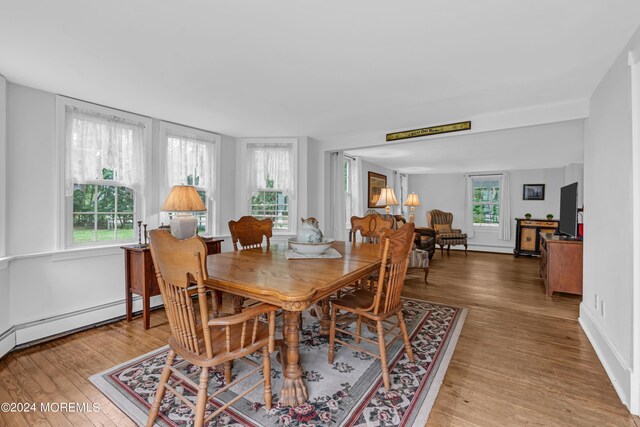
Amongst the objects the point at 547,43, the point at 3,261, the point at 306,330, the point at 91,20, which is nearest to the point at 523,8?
the point at 547,43

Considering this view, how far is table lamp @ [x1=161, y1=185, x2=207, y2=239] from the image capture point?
3136 millimetres

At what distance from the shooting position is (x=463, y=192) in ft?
28.0

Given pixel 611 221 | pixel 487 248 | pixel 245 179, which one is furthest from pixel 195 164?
pixel 487 248

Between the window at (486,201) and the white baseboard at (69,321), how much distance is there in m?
8.23

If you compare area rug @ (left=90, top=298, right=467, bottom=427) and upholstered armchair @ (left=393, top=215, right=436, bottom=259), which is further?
upholstered armchair @ (left=393, top=215, right=436, bottom=259)

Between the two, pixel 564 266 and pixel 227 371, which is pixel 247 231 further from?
pixel 564 266

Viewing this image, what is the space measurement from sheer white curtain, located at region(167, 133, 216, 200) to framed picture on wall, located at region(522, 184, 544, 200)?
7645mm

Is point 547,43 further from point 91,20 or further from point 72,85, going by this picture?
point 72,85

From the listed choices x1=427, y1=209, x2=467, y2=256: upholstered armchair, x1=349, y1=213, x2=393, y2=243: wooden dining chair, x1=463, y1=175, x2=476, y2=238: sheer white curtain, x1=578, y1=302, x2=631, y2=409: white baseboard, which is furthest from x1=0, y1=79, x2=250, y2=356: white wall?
x1=463, y1=175, x2=476, y2=238: sheer white curtain

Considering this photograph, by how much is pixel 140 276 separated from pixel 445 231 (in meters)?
6.76

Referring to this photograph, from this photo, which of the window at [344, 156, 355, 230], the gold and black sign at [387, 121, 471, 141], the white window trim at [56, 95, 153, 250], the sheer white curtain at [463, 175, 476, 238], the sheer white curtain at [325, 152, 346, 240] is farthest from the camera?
the sheer white curtain at [463, 175, 476, 238]

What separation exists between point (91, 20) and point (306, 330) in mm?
2743

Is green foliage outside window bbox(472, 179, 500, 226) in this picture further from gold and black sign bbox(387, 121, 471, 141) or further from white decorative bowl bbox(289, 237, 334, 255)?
white decorative bowl bbox(289, 237, 334, 255)

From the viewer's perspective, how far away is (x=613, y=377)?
2.05 m
